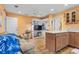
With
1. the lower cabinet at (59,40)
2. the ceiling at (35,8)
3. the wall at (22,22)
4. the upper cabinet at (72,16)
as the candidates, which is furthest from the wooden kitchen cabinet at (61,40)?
the wall at (22,22)

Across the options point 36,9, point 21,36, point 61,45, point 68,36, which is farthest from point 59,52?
point 36,9

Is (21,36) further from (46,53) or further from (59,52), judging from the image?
(59,52)

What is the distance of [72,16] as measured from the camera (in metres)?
1.56

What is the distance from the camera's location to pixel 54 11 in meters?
1.57

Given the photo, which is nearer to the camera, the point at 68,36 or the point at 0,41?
the point at 0,41

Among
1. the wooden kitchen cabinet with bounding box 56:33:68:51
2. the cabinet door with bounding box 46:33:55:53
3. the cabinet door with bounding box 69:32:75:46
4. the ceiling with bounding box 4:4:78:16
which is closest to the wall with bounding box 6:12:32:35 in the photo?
the ceiling with bounding box 4:4:78:16

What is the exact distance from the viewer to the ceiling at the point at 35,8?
150cm

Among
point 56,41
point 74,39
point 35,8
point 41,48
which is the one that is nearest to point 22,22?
point 35,8

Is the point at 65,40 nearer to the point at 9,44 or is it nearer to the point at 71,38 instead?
the point at 71,38

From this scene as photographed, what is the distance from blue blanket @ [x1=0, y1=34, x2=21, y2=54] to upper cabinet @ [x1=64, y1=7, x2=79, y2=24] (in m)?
0.81

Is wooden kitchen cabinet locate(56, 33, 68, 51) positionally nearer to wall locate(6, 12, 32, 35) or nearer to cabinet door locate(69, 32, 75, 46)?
cabinet door locate(69, 32, 75, 46)

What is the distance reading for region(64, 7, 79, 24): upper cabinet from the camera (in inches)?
59.2

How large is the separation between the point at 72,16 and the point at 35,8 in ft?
1.89

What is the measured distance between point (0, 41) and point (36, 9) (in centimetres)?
71
